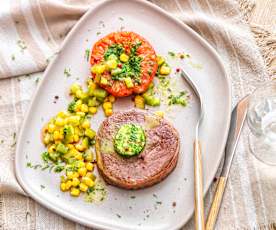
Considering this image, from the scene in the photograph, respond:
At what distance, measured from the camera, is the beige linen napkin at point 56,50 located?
4.02m

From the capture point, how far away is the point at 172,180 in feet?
13.1

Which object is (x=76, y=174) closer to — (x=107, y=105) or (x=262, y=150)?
(x=107, y=105)

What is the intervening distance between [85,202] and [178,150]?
0.70 metres

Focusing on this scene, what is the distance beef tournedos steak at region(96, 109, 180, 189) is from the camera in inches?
153

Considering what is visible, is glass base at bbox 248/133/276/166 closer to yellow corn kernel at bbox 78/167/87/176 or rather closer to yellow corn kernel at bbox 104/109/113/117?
yellow corn kernel at bbox 104/109/113/117

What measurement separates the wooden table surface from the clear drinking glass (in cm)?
50

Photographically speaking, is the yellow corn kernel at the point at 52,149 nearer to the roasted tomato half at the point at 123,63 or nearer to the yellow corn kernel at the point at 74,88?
the yellow corn kernel at the point at 74,88

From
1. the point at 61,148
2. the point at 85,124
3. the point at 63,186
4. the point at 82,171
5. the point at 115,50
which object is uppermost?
the point at 115,50

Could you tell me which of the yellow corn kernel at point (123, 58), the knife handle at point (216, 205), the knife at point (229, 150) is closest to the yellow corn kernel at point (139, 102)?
the yellow corn kernel at point (123, 58)

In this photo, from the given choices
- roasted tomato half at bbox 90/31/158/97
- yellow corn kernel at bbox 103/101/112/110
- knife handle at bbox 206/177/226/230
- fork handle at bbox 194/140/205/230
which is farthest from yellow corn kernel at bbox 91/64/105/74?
knife handle at bbox 206/177/226/230

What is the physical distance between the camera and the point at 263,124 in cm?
412

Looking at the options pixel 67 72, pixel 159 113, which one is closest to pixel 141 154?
pixel 159 113

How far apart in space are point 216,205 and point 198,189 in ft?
0.57

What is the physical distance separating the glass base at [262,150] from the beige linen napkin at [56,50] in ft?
0.14
